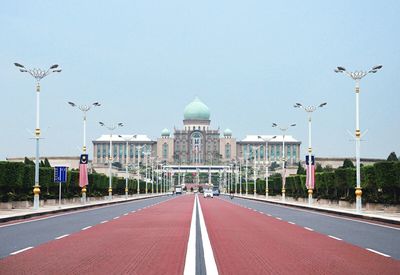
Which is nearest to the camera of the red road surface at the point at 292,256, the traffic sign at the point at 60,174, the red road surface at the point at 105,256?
the red road surface at the point at 105,256

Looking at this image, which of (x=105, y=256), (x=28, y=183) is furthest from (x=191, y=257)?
(x=28, y=183)

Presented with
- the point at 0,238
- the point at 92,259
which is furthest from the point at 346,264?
the point at 0,238

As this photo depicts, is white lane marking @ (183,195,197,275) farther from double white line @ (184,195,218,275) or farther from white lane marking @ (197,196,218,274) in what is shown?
white lane marking @ (197,196,218,274)

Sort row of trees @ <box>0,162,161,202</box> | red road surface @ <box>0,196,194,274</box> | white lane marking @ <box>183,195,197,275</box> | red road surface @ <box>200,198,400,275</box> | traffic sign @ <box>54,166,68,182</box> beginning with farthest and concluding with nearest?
traffic sign @ <box>54,166,68,182</box>
row of trees @ <box>0,162,161,202</box>
red road surface @ <box>200,198,400,275</box>
red road surface @ <box>0,196,194,274</box>
white lane marking @ <box>183,195,197,275</box>

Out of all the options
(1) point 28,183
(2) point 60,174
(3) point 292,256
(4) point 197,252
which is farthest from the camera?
(1) point 28,183

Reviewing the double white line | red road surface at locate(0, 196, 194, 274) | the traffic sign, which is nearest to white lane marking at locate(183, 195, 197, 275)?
the double white line

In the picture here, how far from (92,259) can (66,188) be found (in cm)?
5177

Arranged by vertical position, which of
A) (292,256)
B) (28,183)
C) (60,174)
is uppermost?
(60,174)

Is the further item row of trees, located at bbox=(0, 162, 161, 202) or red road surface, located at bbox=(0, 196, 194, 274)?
row of trees, located at bbox=(0, 162, 161, 202)

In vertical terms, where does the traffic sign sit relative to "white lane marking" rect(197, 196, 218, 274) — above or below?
above

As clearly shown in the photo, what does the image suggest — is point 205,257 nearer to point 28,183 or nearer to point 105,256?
point 105,256

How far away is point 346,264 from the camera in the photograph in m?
14.4

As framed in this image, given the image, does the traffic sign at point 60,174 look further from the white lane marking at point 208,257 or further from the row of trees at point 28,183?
the white lane marking at point 208,257

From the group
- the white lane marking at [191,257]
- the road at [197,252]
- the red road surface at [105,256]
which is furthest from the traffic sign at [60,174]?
the white lane marking at [191,257]
